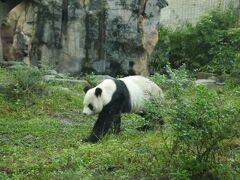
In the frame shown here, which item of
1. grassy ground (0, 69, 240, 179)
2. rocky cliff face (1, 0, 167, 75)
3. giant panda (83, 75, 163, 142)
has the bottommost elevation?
grassy ground (0, 69, 240, 179)

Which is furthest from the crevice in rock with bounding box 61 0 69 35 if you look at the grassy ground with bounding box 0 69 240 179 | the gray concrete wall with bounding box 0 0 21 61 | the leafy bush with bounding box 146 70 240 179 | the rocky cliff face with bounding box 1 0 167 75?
the leafy bush with bounding box 146 70 240 179

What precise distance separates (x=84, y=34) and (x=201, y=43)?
204 inches

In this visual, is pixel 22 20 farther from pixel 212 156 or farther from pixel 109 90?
pixel 212 156

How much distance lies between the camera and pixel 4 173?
18.6 feet

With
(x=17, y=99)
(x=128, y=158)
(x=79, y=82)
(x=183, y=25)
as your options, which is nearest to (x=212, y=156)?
(x=128, y=158)

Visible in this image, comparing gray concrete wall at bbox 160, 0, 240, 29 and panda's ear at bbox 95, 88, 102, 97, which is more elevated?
gray concrete wall at bbox 160, 0, 240, 29

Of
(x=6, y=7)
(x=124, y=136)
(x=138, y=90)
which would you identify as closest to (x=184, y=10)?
(x=6, y=7)

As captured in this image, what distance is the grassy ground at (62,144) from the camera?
584 cm

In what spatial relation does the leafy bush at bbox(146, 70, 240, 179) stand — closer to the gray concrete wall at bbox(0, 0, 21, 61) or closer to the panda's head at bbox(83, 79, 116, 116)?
the panda's head at bbox(83, 79, 116, 116)

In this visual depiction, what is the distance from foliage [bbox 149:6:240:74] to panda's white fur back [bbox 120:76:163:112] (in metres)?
8.39

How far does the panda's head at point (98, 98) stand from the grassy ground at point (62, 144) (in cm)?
45

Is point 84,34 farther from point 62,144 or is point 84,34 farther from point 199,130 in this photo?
point 199,130

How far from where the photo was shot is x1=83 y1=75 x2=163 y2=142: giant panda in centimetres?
793

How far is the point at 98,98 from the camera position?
7965mm
